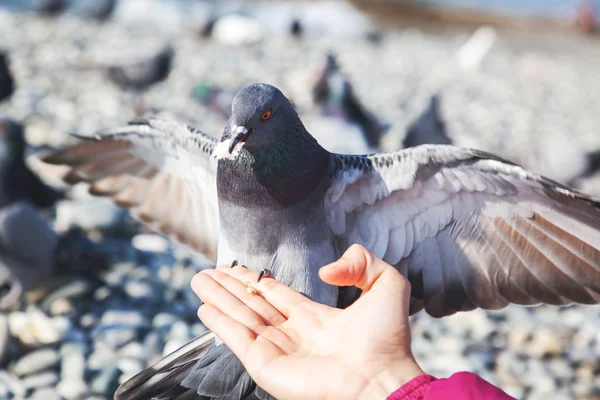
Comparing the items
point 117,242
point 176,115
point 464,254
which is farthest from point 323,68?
point 464,254

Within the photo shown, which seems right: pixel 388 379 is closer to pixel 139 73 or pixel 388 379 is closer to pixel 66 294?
pixel 66 294

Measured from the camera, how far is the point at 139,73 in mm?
8453

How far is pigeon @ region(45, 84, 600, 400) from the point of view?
9.39ft

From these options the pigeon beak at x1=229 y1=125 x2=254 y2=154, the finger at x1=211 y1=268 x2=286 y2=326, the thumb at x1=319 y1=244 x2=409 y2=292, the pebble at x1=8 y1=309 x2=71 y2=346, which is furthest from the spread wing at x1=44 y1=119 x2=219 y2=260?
the thumb at x1=319 y1=244 x2=409 y2=292

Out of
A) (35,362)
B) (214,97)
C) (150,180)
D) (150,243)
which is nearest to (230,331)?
(35,362)

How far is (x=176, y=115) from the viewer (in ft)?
25.2

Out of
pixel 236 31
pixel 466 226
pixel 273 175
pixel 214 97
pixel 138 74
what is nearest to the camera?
pixel 273 175

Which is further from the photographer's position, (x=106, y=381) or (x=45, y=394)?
(x=106, y=381)

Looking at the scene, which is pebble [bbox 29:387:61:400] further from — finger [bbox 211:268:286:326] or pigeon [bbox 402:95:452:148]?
pigeon [bbox 402:95:452:148]

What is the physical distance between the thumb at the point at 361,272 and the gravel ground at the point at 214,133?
179cm

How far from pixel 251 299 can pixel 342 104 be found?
17.1 feet

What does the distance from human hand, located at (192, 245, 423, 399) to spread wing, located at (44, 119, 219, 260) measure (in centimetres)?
143

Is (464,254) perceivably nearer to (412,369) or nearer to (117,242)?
(412,369)

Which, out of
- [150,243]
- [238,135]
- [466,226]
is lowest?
[150,243]
